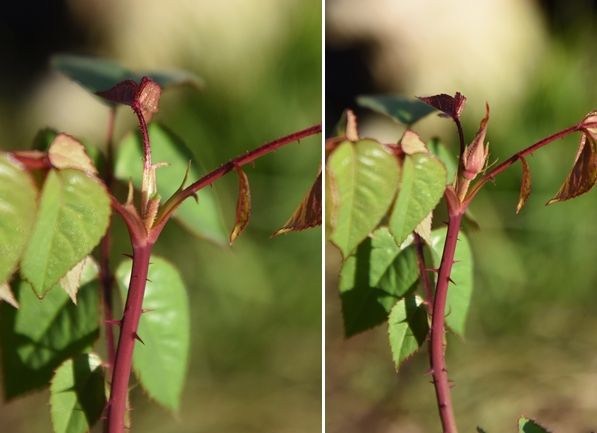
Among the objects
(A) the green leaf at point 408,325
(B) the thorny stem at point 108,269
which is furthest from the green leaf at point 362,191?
(B) the thorny stem at point 108,269

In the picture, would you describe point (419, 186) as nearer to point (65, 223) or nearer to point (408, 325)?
point (408, 325)

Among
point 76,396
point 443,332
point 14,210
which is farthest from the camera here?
point 443,332

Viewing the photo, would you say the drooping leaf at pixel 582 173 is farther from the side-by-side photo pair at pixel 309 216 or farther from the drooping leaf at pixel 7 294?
the drooping leaf at pixel 7 294

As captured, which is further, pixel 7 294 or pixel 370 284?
pixel 370 284

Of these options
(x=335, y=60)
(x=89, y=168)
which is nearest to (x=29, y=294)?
(x=89, y=168)

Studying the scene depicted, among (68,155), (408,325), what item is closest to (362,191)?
(408,325)

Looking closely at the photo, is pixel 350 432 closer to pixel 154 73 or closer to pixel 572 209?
pixel 572 209

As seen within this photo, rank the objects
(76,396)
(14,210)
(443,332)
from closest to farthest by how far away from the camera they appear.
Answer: (14,210), (76,396), (443,332)
